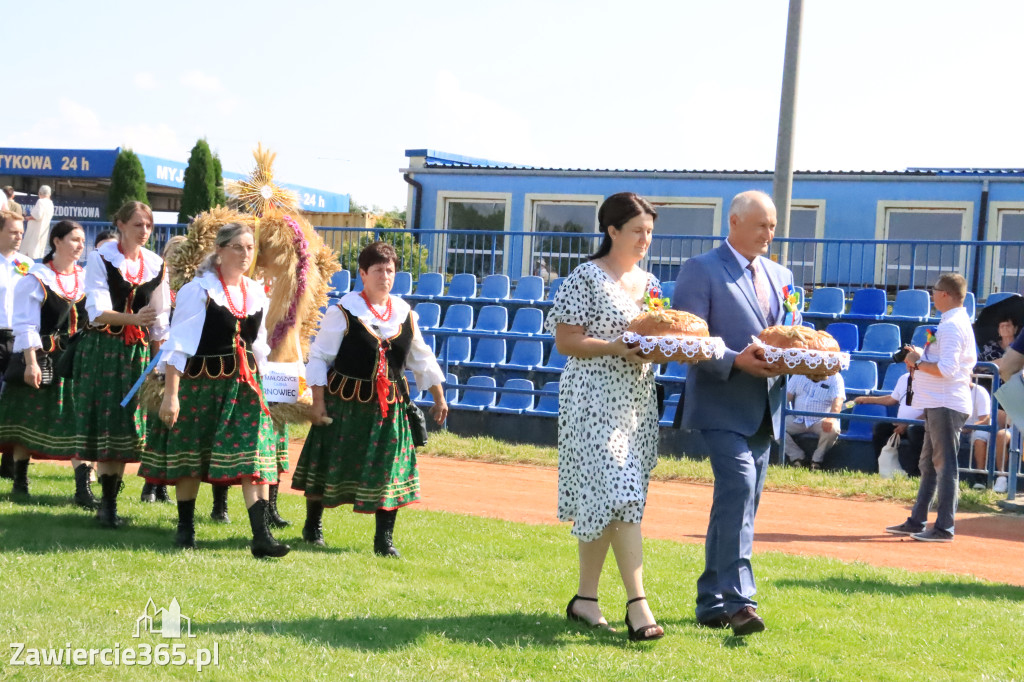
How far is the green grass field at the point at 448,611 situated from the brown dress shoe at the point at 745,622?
2.5 inches

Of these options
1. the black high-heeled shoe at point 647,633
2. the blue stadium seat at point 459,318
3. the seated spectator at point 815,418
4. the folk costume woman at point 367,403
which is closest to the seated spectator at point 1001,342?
the seated spectator at point 815,418

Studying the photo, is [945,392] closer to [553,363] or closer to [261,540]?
[261,540]

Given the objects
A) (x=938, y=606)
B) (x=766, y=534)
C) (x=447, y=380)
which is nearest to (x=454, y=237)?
(x=447, y=380)

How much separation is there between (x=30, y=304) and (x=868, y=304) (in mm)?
10137

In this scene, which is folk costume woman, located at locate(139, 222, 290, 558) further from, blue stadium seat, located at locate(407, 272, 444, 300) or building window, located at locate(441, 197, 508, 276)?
building window, located at locate(441, 197, 508, 276)

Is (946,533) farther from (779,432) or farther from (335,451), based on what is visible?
(335,451)

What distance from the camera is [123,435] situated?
8.29 m

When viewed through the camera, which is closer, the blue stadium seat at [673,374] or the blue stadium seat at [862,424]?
the blue stadium seat at [862,424]

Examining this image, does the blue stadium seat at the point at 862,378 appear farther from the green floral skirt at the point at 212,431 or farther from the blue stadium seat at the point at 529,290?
the green floral skirt at the point at 212,431

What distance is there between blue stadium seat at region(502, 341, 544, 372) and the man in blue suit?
10.0 meters

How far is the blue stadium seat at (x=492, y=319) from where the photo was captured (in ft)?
53.8

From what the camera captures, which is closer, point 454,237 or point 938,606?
point 938,606

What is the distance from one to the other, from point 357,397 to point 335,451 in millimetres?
373

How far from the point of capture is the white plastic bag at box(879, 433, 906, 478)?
40.7 ft
